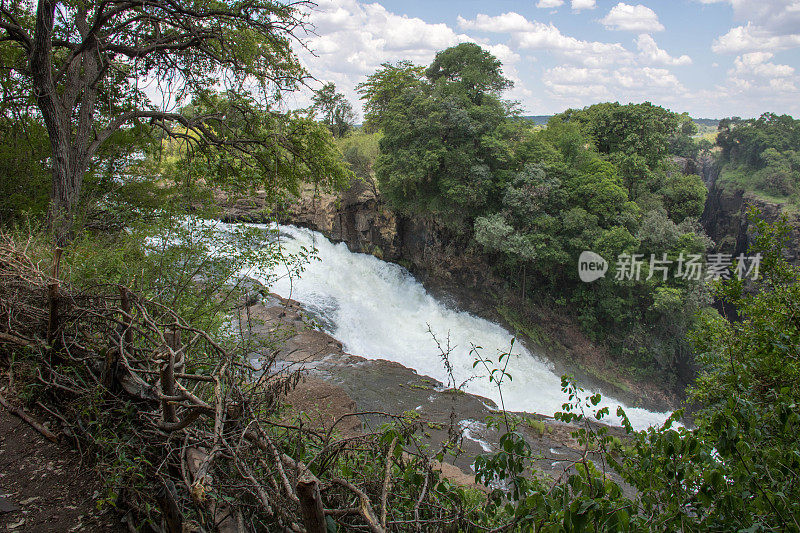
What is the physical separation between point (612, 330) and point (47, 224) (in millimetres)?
16803

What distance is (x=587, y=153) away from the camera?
54.1 feet

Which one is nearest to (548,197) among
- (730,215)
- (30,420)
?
(30,420)

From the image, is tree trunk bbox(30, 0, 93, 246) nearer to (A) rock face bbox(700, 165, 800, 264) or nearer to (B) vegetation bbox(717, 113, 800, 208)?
(A) rock face bbox(700, 165, 800, 264)

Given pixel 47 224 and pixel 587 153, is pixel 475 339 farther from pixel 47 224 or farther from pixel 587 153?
pixel 47 224

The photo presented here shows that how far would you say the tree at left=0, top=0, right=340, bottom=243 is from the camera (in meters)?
5.25

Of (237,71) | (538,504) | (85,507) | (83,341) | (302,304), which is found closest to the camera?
(538,504)

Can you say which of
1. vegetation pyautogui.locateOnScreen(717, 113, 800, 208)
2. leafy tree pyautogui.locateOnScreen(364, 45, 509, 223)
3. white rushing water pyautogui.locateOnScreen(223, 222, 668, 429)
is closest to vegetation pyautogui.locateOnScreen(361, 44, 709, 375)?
leafy tree pyautogui.locateOnScreen(364, 45, 509, 223)

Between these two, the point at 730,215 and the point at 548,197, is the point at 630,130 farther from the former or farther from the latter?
the point at 730,215

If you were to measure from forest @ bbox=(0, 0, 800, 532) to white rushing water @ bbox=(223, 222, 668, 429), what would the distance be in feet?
8.70

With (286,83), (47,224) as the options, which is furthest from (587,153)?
(47,224)

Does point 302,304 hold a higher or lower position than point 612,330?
higher

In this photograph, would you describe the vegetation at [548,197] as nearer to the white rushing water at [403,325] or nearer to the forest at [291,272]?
the forest at [291,272]

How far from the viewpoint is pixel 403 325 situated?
49.5 feet

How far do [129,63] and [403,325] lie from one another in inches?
417
